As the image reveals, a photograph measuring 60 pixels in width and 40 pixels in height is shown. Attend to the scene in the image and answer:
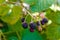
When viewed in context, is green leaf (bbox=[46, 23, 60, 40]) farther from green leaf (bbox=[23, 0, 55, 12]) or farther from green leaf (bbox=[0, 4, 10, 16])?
green leaf (bbox=[0, 4, 10, 16])

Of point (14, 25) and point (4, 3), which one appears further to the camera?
point (14, 25)

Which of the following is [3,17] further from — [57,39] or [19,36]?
[57,39]

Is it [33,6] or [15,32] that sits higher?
[33,6]

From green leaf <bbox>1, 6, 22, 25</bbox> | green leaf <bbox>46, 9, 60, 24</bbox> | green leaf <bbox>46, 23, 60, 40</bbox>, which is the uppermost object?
green leaf <bbox>1, 6, 22, 25</bbox>

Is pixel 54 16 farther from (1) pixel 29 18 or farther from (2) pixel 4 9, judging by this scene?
(2) pixel 4 9

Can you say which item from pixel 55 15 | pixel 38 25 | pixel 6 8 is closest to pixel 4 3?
pixel 6 8

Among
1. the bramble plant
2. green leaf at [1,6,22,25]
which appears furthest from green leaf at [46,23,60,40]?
green leaf at [1,6,22,25]

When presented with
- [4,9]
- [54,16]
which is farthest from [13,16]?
[54,16]
